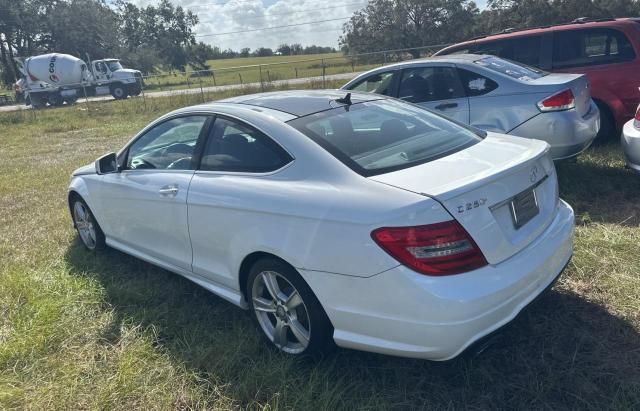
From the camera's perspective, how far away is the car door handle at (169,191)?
3553 millimetres

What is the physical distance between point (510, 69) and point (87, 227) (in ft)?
16.0

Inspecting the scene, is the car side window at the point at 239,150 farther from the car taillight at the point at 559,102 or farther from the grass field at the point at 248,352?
the car taillight at the point at 559,102

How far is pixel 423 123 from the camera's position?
11.3ft

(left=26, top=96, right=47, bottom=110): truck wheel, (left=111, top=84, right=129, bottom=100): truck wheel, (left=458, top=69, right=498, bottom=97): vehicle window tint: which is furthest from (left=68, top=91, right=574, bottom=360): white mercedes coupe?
(left=26, top=96, right=47, bottom=110): truck wheel

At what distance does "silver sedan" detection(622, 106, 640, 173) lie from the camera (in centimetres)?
474

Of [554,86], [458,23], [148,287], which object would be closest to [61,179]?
[148,287]

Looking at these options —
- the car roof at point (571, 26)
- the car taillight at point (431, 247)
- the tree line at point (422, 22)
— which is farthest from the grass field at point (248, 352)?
the tree line at point (422, 22)

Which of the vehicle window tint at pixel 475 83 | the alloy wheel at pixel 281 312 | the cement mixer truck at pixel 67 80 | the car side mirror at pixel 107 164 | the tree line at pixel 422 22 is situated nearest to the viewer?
the alloy wheel at pixel 281 312

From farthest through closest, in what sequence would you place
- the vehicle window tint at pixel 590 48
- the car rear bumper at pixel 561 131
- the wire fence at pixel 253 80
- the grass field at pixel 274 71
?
the grass field at pixel 274 71
the wire fence at pixel 253 80
the vehicle window tint at pixel 590 48
the car rear bumper at pixel 561 131

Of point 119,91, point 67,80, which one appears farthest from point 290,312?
point 67,80

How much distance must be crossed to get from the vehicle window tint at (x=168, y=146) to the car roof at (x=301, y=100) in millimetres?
355

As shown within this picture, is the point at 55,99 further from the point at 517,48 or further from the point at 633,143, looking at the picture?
the point at 633,143

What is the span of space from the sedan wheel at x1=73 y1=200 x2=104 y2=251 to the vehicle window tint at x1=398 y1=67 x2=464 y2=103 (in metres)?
3.81

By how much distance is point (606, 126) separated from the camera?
6840 mm
